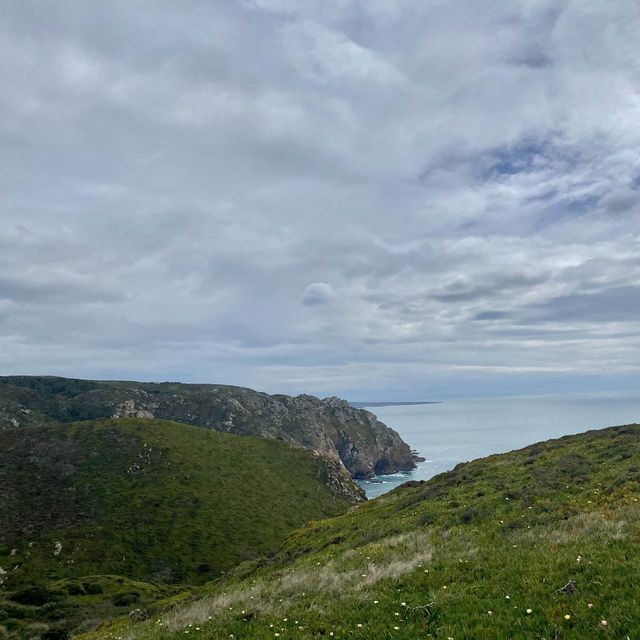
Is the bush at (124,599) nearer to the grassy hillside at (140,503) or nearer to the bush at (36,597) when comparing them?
the grassy hillside at (140,503)

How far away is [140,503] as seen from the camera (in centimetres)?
10456

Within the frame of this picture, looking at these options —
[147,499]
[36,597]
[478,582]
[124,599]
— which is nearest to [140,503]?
[147,499]

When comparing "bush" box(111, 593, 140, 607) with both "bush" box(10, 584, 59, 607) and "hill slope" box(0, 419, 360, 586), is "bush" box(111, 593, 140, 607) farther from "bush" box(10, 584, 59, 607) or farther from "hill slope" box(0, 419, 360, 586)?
"hill slope" box(0, 419, 360, 586)

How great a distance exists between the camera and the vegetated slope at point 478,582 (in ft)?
38.2

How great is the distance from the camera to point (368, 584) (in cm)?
1667

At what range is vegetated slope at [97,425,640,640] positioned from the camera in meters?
11.6

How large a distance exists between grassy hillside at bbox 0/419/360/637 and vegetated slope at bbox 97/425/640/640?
40.5m

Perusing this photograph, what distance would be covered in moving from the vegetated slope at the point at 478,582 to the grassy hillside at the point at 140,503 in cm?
4054

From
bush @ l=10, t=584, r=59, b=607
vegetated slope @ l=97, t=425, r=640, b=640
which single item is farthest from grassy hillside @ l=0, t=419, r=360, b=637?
vegetated slope @ l=97, t=425, r=640, b=640

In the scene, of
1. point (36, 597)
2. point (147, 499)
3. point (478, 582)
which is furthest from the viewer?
point (147, 499)

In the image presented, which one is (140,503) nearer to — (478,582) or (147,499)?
(147,499)

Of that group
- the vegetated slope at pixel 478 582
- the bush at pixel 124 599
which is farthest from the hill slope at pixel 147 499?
the vegetated slope at pixel 478 582

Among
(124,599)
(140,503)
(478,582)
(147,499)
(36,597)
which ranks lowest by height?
(140,503)

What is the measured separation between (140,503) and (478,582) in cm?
10695
